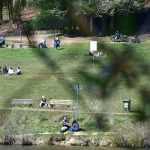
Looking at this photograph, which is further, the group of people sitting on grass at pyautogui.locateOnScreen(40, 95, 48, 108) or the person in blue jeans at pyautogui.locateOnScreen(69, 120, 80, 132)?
the group of people sitting on grass at pyautogui.locateOnScreen(40, 95, 48, 108)

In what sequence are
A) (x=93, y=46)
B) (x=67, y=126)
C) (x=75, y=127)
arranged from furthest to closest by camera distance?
(x=67, y=126) < (x=75, y=127) < (x=93, y=46)

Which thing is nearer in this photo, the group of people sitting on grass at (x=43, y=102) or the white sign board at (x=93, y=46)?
the white sign board at (x=93, y=46)

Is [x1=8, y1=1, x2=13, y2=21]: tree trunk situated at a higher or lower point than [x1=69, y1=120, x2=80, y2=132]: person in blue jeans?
higher

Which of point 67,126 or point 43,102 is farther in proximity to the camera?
point 43,102

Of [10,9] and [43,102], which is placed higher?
[10,9]

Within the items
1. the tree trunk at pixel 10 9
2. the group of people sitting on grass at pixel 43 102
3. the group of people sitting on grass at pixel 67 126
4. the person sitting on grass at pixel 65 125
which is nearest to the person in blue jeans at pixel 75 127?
the group of people sitting on grass at pixel 67 126

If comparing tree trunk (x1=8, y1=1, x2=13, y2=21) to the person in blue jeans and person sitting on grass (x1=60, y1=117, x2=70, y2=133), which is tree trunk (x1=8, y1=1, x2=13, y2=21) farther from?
person sitting on grass (x1=60, y1=117, x2=70, y2=133)

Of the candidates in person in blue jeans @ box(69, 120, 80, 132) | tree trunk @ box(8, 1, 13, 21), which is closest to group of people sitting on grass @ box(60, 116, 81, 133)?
person in blue jeans @ box(69, 120, 80, 132)

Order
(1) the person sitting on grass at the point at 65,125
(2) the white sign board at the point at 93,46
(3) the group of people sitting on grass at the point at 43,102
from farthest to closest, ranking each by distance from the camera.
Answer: (3) the group of people sitting on grass at the point at 43,102, (1) the person sitting on grass at the point at 65,125, (2) the white sign board at the point at 93,46

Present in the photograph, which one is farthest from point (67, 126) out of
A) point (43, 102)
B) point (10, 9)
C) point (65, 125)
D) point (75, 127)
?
point (10, 9)

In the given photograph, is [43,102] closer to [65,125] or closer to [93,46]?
[65,125]

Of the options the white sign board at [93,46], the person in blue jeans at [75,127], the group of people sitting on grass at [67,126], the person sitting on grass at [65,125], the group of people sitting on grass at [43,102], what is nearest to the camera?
the white sign board at [93,46]

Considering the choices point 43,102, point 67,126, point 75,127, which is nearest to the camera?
point 75,127

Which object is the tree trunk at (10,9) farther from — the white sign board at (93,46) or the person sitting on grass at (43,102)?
the person sitting on grass at (43,102)
